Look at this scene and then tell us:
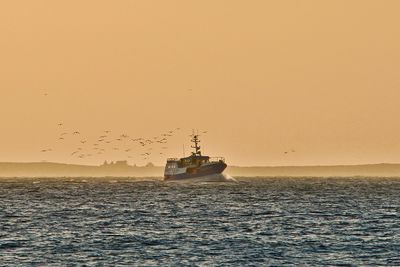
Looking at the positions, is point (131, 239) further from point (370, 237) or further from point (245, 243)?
point (370, 237)

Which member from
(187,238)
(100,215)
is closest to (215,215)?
(100,215)

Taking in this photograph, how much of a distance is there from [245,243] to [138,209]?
4966cm

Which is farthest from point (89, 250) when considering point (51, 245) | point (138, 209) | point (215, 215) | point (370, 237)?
point (138, 209)

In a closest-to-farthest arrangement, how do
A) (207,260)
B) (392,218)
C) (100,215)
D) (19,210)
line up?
(207,260) → (392,218) → (100,215) → (19,210)

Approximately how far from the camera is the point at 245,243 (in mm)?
66625

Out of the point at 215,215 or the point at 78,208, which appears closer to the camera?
the point at 215,215

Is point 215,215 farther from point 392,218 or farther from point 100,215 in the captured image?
point 392,218

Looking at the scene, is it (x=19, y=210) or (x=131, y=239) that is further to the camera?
(x=19, y=210)

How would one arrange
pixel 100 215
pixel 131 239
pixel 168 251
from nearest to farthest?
1. pixel 168 251
2. pixel 131 239
3. pixel 100 215

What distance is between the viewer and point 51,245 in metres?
65.7

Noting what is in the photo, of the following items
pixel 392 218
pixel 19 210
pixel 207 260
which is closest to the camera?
pixel 207 260

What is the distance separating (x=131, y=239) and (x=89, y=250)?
8.41 m

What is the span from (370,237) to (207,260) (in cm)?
2048

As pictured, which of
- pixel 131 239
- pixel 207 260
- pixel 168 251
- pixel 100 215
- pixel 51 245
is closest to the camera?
pixel 207 260
